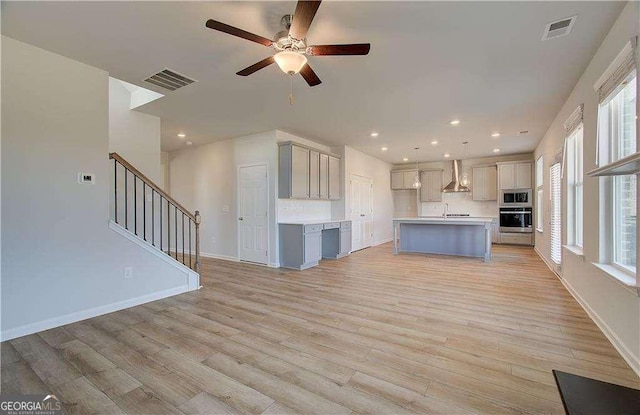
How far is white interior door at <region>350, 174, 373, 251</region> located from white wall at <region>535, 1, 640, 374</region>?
14.8 ft

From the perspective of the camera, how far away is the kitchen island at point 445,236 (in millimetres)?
6562

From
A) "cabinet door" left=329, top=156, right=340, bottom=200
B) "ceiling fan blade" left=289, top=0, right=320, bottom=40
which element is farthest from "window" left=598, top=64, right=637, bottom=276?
"cabinet door" left=329, top=156, right=340, bottom=200

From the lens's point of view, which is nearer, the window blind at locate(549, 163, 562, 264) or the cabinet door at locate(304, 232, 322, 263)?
the window blind at locate(549, 163, 562, 264)

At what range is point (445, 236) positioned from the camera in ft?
23.2

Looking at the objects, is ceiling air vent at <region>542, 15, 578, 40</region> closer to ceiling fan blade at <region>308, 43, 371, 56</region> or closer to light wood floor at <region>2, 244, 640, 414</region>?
ceiling fan blade at <region>308, 43, 371, 56</region>

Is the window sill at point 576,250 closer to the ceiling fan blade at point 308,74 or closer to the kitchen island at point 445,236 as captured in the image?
the kitchen island at point 445,236

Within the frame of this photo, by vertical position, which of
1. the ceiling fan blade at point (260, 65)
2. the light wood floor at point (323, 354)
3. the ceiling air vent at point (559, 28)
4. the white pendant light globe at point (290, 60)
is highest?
the ceiling air vent at point (559, 28)

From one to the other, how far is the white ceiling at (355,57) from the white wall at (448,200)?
13.6 ft

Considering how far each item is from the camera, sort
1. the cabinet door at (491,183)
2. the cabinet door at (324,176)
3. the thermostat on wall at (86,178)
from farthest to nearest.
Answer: the cabinet door at (491,183) → the cabinet door at (324,176) → the thermostat on wall at (86,178)

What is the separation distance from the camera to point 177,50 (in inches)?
115

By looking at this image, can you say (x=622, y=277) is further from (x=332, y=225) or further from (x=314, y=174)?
(x=314, y=174)

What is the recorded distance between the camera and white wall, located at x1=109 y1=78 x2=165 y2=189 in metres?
4.66

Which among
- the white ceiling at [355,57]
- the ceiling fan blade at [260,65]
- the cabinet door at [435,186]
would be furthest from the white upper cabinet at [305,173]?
the cabinet door at [435,186]

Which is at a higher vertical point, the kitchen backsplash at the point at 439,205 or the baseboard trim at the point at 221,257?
the kitchen backsplash at the point at 439,205
